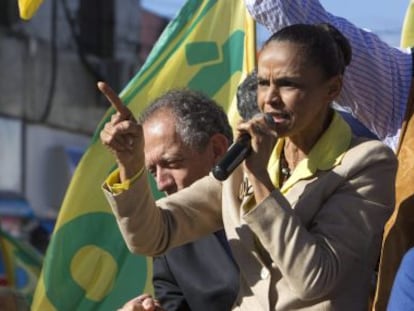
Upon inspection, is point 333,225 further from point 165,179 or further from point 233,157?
point 165,179

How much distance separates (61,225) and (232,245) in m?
2.00

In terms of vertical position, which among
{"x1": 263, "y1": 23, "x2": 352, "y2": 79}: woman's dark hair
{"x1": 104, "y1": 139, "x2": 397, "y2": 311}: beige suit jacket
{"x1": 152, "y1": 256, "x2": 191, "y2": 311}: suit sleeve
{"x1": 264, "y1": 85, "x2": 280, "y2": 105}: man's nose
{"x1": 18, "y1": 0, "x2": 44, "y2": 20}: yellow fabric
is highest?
{"x1": 263, "y1": 23, "x2": 352, "y2": 79}: woman's dark hair

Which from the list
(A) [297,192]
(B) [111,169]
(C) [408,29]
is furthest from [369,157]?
(B) [111,169]

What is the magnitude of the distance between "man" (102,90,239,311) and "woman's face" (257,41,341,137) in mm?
672

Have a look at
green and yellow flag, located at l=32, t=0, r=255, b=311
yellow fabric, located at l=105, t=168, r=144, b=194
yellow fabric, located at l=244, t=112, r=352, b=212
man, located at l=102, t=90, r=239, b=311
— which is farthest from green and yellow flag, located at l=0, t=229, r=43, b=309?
yellow fabric, located at l=244, t=112, r=352, b=212

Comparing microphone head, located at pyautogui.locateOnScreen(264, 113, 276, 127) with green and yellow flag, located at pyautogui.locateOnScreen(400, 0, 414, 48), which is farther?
green and yellow flag, located at pyautogui.locateOnScreen(400, 0, 414, 48)

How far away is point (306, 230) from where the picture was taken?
3189 mm

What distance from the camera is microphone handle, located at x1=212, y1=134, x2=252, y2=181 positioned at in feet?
10.2

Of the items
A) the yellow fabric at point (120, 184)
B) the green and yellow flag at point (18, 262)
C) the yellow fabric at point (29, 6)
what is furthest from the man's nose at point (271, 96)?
the green and yellow flag at point (18, 262)

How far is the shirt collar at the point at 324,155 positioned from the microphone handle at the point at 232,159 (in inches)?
9.1

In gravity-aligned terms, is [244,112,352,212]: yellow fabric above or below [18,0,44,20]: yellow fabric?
below

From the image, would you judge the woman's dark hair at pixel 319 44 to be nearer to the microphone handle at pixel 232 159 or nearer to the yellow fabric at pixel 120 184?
the microphone handle at pixel 232 159

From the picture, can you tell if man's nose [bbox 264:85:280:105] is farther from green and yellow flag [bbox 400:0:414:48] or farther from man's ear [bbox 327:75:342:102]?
green and yellow flag [bbox 400:0:414:48]

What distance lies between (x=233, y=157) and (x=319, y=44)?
388 mm
